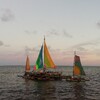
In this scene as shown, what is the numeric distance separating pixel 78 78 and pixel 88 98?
78.4 ft

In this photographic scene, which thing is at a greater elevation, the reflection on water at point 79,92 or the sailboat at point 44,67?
the sailboat at point 44,67

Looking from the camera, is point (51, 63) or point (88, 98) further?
point (51, 63)

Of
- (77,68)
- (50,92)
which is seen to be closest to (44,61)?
(77,68)

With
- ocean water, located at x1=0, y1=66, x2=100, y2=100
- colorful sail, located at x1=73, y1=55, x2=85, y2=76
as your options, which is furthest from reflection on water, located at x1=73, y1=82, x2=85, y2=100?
colorful sail, located at x1=73, y1=55, x2=85, y2=76

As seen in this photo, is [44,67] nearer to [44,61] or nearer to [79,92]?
[44,61]

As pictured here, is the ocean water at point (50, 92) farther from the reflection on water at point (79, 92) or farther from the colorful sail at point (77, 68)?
the colorful sail at point (77, 68)

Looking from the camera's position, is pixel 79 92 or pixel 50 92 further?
pixel 79 92

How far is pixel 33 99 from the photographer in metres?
42.3

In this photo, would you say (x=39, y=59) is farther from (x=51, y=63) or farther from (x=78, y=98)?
(x=78, y=98)

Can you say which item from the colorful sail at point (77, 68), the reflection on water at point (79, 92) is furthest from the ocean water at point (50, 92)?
the colorful sail at point (77, 68)

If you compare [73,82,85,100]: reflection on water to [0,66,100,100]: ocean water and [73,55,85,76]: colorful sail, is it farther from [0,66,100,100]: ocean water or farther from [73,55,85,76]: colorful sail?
[73,55,85,76]: colorful sail

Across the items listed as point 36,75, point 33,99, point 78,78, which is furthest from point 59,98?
point 36,75

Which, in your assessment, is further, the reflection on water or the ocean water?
the reflection on water

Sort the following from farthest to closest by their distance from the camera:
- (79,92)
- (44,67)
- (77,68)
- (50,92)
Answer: (44,67) < (77,68) < (79,92) < (50,92)
